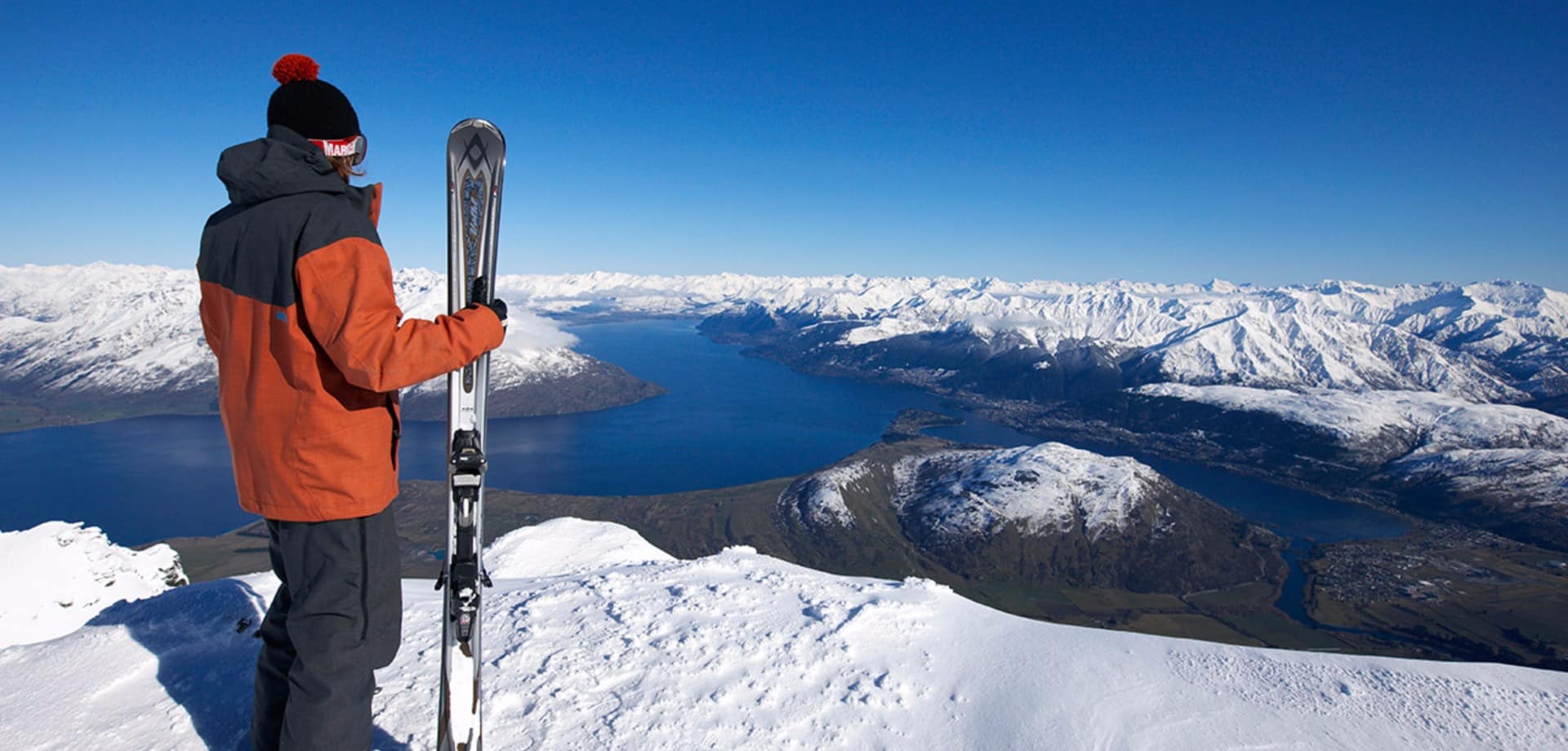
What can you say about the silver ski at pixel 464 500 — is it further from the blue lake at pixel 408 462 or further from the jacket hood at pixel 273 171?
the blue lake at pixel 408 462

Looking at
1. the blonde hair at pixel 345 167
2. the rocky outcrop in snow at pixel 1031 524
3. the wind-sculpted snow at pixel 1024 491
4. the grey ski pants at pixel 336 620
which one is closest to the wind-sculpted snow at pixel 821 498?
the rocky outcrop in snow at pixel 1031 524

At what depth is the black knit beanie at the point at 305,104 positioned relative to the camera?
292 cm

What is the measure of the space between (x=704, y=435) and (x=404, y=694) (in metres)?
173

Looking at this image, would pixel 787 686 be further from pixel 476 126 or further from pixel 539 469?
pixel 539 469

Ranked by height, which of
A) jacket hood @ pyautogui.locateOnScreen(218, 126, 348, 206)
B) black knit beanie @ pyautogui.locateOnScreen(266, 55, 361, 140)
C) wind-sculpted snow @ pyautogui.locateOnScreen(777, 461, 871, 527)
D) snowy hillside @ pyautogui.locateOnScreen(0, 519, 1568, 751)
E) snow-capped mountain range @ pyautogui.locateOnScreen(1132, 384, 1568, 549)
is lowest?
wind-sculpted snow @ pyautogui.locateOnScreen(777, 461, 871, 527)

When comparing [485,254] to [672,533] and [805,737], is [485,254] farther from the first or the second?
[672,533]

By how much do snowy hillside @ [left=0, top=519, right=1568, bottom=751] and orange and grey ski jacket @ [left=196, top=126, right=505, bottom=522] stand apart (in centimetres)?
256

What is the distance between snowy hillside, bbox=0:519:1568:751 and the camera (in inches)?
180

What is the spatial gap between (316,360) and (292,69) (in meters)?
1.48

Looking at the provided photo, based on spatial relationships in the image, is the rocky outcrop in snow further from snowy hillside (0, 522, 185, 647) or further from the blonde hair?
the blonde hair

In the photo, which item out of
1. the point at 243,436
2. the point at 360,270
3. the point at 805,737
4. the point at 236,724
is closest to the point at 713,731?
the point at 805,737

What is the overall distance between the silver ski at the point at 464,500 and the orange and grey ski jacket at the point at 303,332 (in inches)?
34.7

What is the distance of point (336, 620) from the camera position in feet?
10.2

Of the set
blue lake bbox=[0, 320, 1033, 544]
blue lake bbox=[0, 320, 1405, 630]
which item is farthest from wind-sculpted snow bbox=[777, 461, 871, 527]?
blue lake bbox=[0, 320, 1405, 630]
